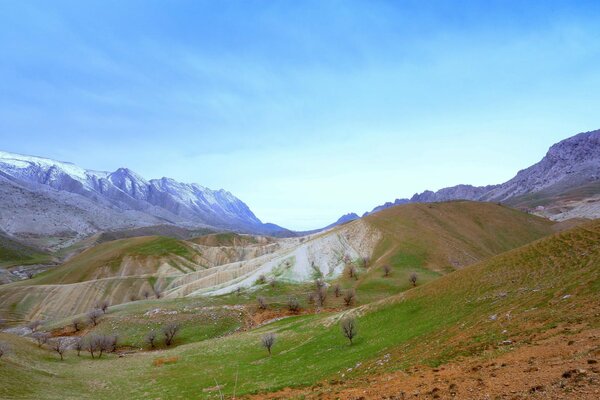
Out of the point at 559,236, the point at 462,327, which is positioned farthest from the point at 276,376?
the point at 559,236

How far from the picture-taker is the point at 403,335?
3534 cm

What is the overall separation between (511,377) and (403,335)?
19339 millimetres

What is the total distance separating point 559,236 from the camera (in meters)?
43.1

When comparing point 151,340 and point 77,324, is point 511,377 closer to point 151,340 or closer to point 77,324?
point 151,340

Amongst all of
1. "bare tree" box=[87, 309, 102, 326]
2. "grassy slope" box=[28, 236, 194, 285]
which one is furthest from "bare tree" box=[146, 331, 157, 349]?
"grassy slope" box=[28, 236, 194, 285]

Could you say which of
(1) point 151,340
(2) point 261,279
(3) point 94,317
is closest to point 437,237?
(2) point 261,279

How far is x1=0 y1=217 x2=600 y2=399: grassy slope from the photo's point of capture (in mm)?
25981

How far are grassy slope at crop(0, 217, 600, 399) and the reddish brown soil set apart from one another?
2253 millimetres

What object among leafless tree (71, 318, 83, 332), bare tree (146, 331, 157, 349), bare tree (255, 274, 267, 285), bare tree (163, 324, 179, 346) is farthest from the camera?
A: bare tree (255, 274, 267, 285)

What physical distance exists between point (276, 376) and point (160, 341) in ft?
142

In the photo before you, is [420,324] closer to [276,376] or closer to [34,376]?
[276,376]

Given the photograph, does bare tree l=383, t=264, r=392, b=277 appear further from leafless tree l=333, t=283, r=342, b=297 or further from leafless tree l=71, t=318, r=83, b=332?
leafless tree l=71, t=318, r=83, b=332

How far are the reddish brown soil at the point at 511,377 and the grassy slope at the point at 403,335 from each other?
225 centimetres

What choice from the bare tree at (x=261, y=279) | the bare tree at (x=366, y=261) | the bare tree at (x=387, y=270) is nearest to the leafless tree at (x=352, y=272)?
the bare tree at (x=366, y=261)
